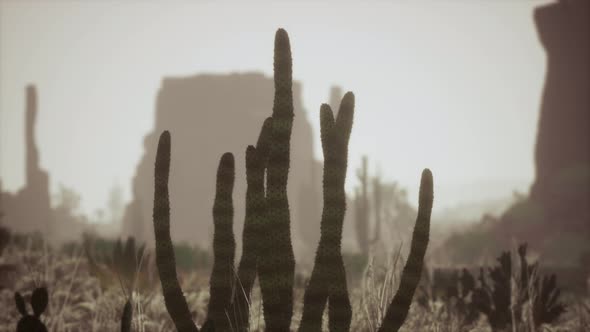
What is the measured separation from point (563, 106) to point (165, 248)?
33064 mm

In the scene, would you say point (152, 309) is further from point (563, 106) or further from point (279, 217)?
point (563, 106)

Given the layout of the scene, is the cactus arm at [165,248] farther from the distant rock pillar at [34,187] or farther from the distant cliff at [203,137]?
the distant cliff at [203,137]

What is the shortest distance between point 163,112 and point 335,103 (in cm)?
2239

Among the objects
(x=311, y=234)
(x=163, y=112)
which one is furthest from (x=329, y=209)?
(x=163, y=112)

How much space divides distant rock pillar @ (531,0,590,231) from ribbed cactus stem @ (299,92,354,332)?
29.3m

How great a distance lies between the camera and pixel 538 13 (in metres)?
34.4

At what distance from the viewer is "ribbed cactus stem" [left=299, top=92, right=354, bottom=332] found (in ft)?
11.7

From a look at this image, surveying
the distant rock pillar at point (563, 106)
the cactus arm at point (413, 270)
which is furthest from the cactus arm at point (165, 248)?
the distant rock pillar at point (563, 106)

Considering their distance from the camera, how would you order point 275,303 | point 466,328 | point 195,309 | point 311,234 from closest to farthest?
point 275,303
point 466,328
point 195,309
point 311,234

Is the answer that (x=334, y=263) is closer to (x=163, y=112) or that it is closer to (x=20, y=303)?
(x=20, y=303)

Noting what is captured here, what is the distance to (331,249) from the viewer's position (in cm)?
355

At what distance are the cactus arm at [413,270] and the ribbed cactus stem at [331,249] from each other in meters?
0.26

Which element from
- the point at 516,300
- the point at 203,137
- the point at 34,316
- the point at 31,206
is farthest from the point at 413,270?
the point at 203,137

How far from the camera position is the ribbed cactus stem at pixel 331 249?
3555mm
